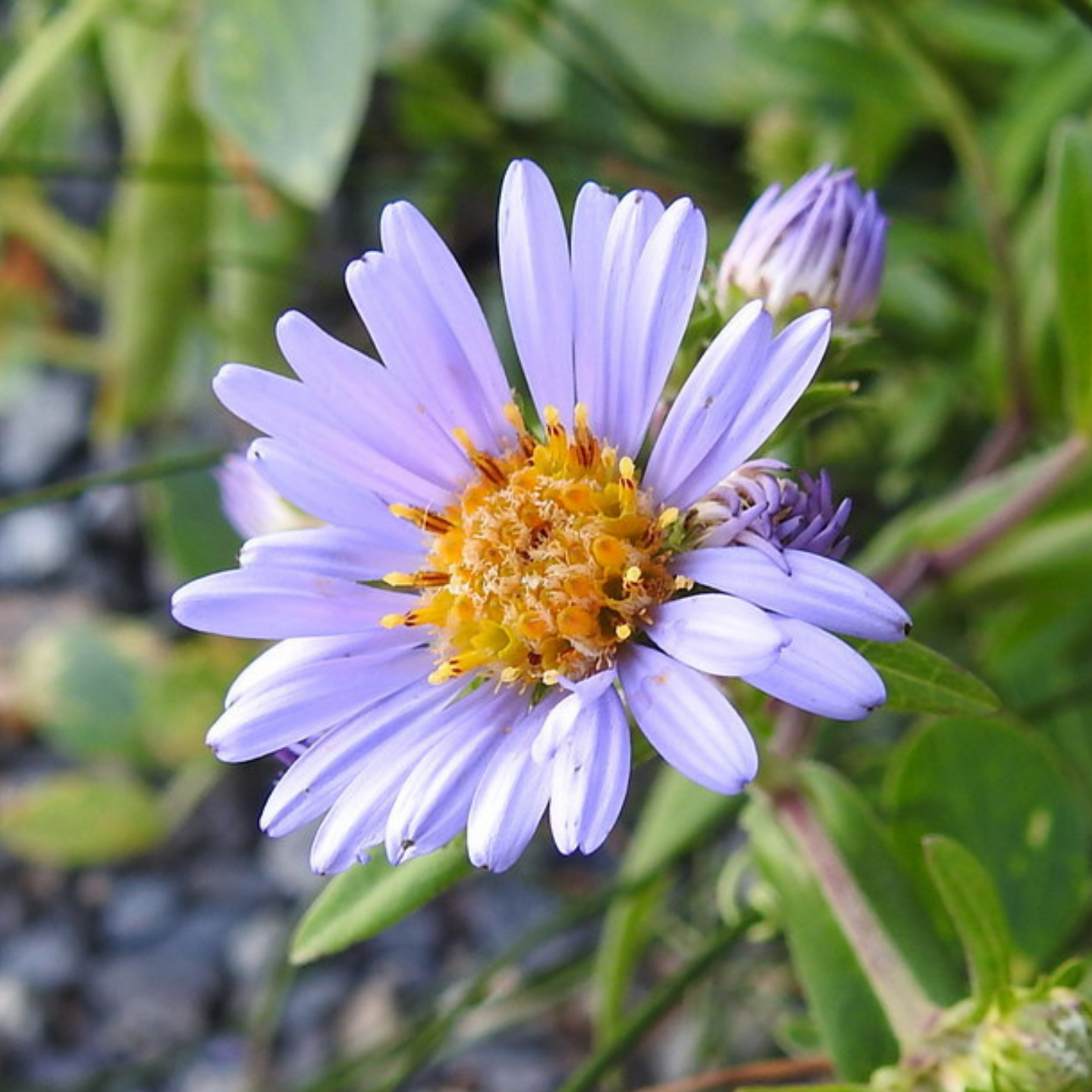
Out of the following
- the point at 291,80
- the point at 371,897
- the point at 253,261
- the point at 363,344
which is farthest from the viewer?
the point at 363,344

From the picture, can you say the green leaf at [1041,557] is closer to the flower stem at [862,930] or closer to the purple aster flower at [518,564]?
the flower stem at [862,930]

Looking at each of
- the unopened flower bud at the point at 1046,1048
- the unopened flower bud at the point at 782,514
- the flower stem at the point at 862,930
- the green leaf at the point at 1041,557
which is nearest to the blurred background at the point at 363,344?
the green leaf at the point at 1041,557

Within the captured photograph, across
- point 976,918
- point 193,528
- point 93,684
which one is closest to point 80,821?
point 93,684

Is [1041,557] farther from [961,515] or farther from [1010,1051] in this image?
[1010,1051]

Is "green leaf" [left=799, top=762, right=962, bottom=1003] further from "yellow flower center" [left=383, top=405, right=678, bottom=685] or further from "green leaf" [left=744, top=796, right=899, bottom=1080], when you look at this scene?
"yellow flower center" [left=383, top=405, right=678, bottom=685]

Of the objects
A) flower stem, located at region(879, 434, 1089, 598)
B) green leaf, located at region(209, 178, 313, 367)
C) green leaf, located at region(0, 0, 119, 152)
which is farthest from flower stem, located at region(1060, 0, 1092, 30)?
green leaf, located at region(209, 178, 313, 367)

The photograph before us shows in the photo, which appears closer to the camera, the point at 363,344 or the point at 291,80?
the point at 291,80

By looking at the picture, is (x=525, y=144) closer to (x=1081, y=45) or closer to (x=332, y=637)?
(x=1081, y=45)

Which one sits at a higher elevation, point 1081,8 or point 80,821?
point 80,821
